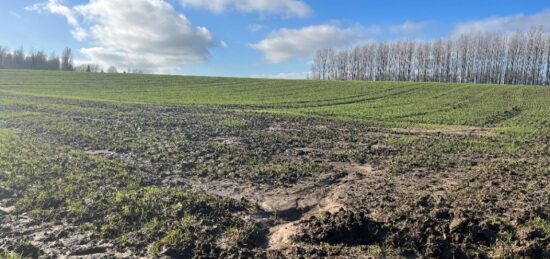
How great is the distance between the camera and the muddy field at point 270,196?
672 centimetres

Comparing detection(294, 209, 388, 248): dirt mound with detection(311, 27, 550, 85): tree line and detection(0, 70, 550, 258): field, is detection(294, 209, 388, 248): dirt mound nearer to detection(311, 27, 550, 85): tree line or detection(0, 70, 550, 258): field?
detection(0, 70, 550, 258): field

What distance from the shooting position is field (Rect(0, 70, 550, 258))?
6.76 m

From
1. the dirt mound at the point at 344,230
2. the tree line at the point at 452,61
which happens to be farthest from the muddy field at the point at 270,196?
the tree line at the point at 452,61

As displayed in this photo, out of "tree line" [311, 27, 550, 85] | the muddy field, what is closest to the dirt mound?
the muddy field

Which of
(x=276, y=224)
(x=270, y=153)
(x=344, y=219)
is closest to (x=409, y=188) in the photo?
(x=344, y=219)

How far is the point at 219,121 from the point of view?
76.9ft

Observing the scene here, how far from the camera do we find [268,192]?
977 cm

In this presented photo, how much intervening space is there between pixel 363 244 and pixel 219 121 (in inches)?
686

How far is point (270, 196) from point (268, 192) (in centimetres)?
33

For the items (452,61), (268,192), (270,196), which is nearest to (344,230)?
(270,196)

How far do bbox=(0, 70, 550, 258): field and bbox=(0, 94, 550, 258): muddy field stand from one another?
1.4 inches

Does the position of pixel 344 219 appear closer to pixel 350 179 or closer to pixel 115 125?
pixel 350 179

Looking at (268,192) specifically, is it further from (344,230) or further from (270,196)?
(344,230)

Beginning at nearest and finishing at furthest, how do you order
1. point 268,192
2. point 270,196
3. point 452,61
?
point 270,196
point 268,192
point 452,61
